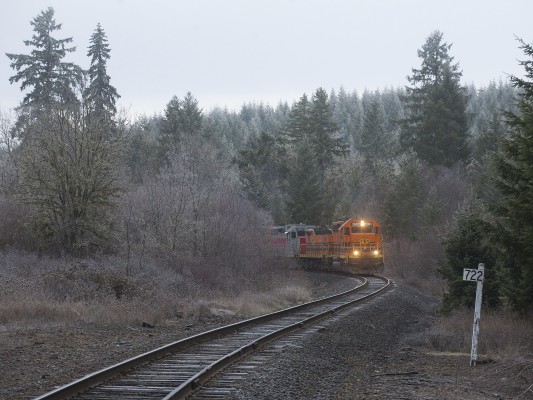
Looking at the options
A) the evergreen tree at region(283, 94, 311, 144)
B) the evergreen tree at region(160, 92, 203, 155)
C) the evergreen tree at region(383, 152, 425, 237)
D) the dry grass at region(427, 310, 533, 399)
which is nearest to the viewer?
the dry grass at region(427, 310, 533, 399)

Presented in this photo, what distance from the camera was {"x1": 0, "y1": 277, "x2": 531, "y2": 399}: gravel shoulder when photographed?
10305 millimetres

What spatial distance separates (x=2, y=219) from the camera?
95.1ft

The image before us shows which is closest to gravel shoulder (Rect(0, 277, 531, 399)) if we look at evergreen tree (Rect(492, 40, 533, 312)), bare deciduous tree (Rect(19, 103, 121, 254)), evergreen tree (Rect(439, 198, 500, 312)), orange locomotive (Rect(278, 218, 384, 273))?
evergreen tree (Rect(492, 40, 533, 312))

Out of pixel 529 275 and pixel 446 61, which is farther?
pixel 446 61

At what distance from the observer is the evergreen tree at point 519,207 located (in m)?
14.4

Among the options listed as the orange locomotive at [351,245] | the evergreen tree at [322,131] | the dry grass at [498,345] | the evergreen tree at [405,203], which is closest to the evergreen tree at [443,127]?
the evergreen tree at [405,203]

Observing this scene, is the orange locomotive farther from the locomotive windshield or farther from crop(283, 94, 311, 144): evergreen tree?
crop(283, 94, 311, 144): evergreen tree

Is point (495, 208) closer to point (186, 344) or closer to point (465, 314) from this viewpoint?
point (465, 314)

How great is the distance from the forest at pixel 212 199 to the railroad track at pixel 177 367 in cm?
615

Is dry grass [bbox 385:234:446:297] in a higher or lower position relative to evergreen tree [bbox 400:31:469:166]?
lower

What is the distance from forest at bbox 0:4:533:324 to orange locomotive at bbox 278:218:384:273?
3.12 meters

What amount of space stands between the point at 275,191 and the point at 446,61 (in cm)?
2485

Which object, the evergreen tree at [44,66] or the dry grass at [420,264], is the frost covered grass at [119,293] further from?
the evergreen tree at [44,66]

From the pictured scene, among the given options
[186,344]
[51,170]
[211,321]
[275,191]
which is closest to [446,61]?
[275,191]
